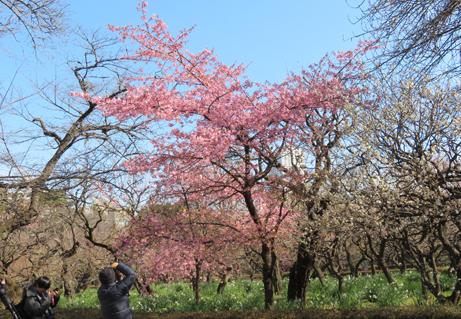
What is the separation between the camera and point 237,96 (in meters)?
8.37

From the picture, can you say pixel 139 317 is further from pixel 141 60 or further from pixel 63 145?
pixel 141 60

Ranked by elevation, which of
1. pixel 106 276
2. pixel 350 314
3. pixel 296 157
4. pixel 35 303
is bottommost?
pixel 350 314

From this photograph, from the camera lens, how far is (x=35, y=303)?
16.6 feet

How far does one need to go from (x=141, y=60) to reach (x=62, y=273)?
40.2 ft

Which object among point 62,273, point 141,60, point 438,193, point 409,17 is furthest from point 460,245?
point 62,273

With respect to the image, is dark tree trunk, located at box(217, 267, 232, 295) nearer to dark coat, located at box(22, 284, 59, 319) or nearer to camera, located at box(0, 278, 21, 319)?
dark coat, located at box(22, 284, 59, 319)

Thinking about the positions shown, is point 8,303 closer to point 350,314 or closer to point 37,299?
point 37,299

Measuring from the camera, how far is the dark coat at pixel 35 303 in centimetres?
506

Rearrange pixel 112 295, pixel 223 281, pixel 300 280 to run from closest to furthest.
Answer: pixel 112 295 < pixel 300 280 < pixel 223 281

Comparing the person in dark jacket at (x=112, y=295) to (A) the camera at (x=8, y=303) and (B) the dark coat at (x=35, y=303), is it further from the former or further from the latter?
Result: (A) the camera at (x=8, y=303)

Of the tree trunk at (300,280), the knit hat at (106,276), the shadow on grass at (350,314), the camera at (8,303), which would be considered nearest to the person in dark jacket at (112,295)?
the knit hat at (106,276)

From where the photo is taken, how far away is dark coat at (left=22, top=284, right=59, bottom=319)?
506 cm

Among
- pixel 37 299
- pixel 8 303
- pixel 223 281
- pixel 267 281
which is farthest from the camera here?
pixel 223 281

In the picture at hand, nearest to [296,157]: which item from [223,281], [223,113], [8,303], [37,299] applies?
[223,113]
